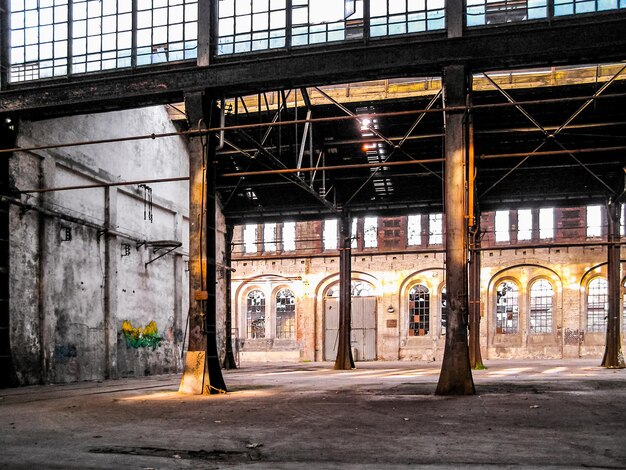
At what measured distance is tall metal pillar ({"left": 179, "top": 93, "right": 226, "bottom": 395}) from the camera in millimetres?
11414

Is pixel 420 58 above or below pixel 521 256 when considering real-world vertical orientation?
above

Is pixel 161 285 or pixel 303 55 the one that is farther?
pixel 161 285

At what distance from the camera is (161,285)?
67.8ft

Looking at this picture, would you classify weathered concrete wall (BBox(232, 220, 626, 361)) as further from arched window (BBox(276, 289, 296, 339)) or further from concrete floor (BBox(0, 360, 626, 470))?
concrete floor (BBox(0, 360, 626, 470))

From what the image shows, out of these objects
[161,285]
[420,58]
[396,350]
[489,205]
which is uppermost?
[420,58]

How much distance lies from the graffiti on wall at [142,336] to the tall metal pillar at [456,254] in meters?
10.5

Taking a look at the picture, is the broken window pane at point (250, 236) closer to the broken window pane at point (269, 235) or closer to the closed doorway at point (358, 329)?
the broken window pane at point (269, 235)

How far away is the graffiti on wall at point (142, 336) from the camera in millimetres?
18406

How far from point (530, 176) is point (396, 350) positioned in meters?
15.3

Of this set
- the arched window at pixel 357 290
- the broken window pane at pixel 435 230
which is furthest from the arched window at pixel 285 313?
the broken window pane at pixel 435 230

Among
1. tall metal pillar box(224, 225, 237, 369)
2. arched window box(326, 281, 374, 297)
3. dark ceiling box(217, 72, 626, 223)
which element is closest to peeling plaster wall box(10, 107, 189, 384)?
tall metal pillar box(224, 225, 237, 369)

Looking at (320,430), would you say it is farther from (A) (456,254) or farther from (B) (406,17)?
(B) (406,17)

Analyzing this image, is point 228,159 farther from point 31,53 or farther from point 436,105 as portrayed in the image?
point 31,53

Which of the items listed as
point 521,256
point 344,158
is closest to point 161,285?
point 344,158
